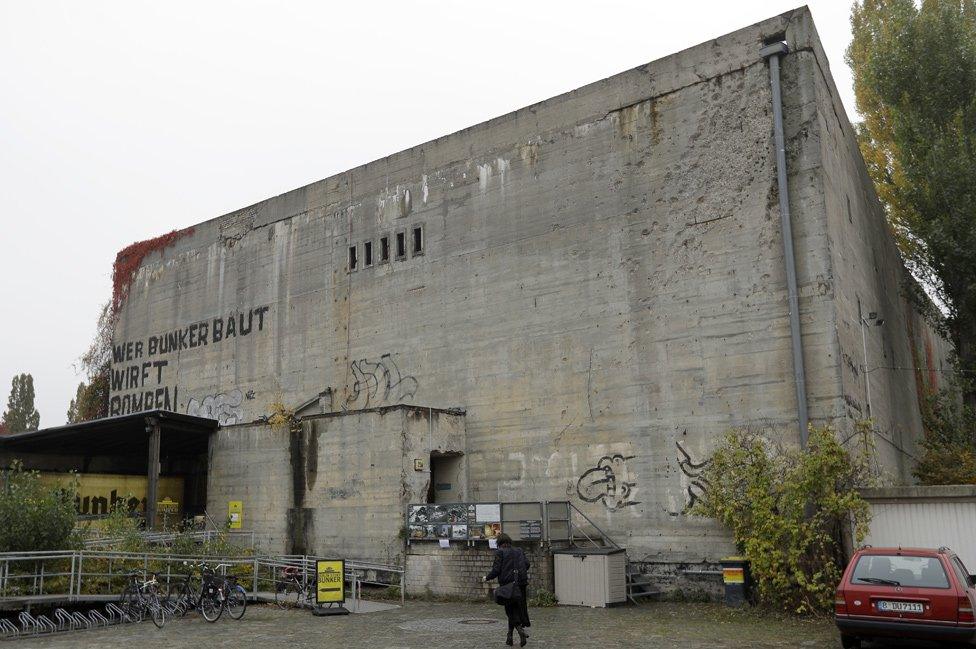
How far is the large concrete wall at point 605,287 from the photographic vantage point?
695 inches

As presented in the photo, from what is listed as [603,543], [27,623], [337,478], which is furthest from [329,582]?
[603,543]

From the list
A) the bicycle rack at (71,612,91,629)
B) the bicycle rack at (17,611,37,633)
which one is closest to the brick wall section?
the bicycle rack at (71,612,91,629)

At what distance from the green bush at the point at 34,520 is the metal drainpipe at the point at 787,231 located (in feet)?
48.6

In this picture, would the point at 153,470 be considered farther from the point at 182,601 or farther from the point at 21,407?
the point at 21,407

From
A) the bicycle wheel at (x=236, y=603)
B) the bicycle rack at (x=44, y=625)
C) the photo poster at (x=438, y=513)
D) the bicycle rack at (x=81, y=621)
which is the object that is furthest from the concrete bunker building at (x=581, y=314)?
the bicycle rack at (x=44, y=625)

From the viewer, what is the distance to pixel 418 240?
23.8 m

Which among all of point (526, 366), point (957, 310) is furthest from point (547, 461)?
point (957, 310)

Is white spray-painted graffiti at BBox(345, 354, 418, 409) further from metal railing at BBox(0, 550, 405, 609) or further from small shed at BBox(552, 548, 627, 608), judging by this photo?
small shed at BBox(552, 548, 627, 608)

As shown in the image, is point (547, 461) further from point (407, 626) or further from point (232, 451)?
point (232, 451)

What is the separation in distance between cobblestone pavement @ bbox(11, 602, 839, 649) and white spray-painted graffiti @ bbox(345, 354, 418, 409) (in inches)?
305

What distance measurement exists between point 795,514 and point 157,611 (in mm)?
11606

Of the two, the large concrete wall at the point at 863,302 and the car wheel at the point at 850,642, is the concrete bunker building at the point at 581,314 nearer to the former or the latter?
the large concrete wall at the point at 863,302

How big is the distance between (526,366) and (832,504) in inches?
325

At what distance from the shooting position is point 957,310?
23.6 m
